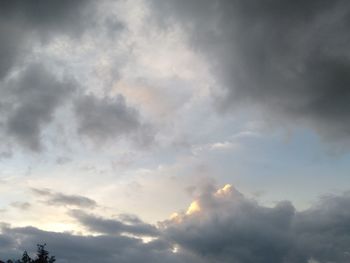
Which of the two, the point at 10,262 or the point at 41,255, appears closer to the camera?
the point at 41,255

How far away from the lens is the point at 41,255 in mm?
45625

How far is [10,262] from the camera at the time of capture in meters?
54.5

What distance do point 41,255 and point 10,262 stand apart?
14.3 m
